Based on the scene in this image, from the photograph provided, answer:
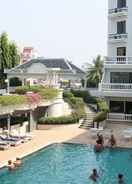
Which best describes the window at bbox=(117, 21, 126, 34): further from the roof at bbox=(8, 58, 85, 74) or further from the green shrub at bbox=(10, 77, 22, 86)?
the green shrub at bbox=(10, 77, 22, 86)

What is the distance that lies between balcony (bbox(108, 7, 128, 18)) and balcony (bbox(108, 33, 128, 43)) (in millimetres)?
2118

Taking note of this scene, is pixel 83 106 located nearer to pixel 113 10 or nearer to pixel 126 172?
pixel 113 10

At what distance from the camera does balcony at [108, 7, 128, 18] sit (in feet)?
153

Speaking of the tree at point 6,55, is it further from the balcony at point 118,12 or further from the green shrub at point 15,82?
the balcony at point 118,12

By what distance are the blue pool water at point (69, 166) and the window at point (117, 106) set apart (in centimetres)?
1221

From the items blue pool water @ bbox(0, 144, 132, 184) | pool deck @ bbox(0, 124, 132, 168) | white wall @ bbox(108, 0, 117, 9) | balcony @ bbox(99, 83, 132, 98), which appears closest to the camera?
blue pool water @ bbox(0, 144, 132, 184)

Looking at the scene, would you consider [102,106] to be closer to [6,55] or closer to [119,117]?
[119,117]

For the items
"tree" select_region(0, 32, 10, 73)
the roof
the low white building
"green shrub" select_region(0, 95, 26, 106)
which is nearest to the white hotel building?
the low white building

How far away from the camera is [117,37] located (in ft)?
155

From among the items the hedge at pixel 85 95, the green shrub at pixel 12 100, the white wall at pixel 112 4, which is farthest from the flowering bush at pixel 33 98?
the white wall at pixel 112 4

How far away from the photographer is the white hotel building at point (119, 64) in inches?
1757

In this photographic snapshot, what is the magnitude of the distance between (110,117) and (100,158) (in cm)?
1462

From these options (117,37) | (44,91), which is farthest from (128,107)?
(44,91)

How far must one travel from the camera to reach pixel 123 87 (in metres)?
44.6
